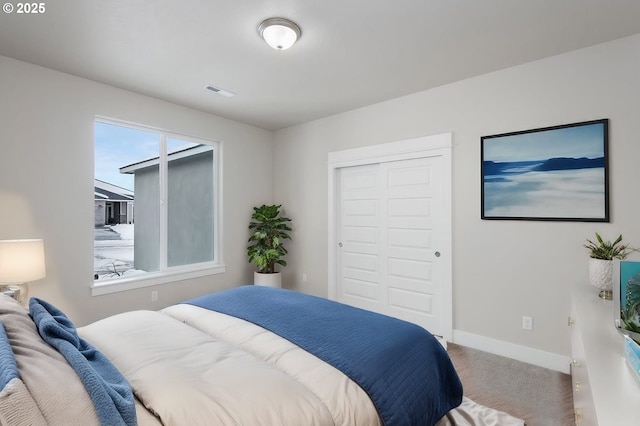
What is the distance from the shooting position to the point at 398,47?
2.47m

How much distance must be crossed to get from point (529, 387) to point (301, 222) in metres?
3.10

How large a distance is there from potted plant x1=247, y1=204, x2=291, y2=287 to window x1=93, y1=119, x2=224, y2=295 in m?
0.50

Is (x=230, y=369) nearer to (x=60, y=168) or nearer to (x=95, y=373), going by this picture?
(x=95, y=373)

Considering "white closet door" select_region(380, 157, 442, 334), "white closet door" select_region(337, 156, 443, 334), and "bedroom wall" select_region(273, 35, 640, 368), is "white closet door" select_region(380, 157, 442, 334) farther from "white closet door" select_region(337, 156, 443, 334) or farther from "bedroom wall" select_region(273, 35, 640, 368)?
"bedroom wall" select_region(273, 35, 640, 368)

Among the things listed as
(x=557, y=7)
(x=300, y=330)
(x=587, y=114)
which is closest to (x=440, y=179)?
(x=587, y=114)

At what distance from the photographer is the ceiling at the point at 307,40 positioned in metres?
2.01

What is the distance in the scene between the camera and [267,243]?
441 centimetres

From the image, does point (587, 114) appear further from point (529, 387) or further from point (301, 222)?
point (301, 222)

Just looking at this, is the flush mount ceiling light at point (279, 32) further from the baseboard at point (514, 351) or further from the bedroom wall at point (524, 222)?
the baseboard at point (514, 351)

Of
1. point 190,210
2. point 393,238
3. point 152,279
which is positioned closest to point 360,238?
point 393,238

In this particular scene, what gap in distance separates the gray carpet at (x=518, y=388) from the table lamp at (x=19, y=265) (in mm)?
3326

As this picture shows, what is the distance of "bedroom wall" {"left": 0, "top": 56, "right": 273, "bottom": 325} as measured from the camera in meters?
2.65

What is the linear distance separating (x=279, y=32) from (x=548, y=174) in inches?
95.4

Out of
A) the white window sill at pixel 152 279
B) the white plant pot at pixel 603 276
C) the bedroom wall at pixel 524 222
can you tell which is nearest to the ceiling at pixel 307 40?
the bedroom wall at pixel 524 222
